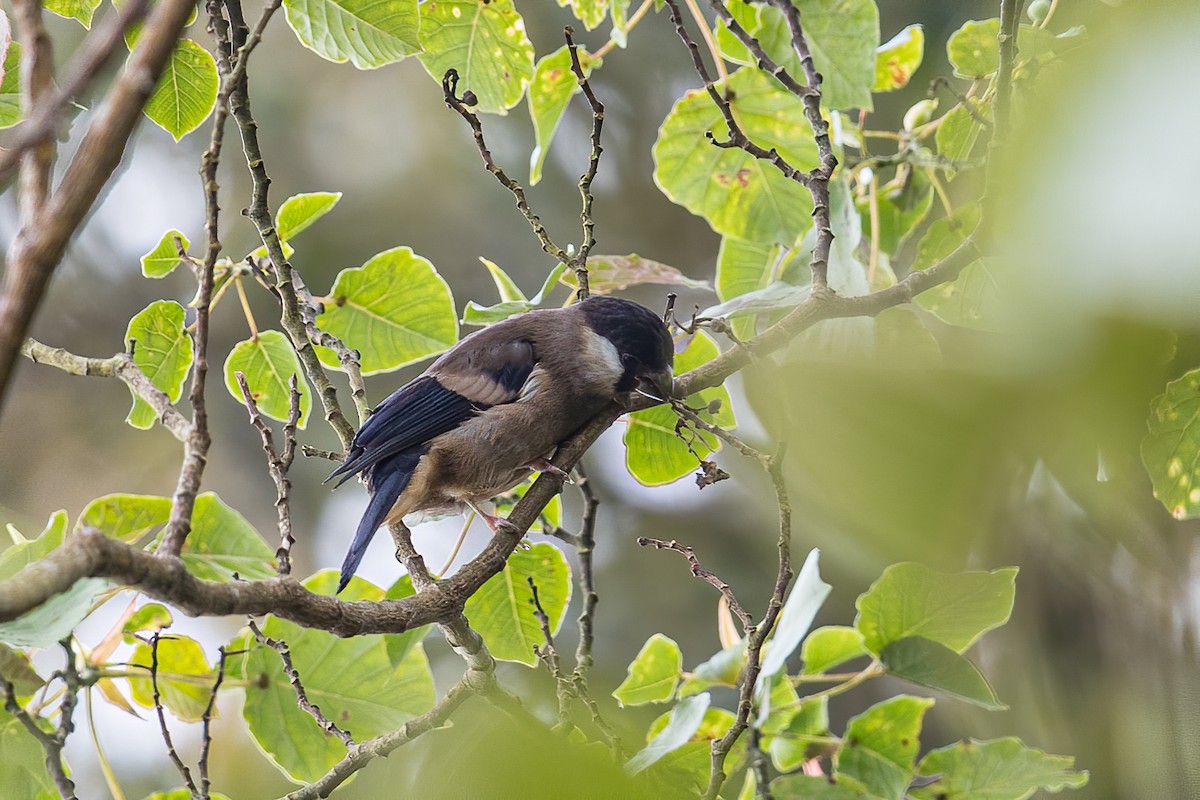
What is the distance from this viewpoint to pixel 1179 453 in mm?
691

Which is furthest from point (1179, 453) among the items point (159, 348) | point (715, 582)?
point (159, 348)

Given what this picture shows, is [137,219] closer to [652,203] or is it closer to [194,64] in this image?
[652,203]

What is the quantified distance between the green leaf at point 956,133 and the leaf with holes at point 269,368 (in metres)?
0.98

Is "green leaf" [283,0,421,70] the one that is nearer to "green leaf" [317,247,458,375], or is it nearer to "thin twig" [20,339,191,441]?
"green leaf" [317,247,458,375]

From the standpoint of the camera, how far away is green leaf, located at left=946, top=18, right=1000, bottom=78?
55.9 inches

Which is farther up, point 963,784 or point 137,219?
point 137,219

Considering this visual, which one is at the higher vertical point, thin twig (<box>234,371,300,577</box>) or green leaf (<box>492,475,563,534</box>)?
thin twig (<box>234,371,300,577</box>)

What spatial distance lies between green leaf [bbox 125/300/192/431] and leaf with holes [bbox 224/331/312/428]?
71 millimetres

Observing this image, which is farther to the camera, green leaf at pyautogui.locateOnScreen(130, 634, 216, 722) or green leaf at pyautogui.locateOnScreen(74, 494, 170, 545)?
green leaf at pyautogui.locateOnScreen(130, 634, 216, 722)

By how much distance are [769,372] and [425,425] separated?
1412 mm

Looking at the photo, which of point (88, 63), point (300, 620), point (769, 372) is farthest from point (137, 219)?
point (769, 372)

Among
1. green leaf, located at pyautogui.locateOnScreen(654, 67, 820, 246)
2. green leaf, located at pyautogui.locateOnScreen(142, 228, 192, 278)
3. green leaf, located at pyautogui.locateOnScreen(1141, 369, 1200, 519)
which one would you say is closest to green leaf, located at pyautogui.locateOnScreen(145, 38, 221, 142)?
green leaf, located at pyautogui.locateOnScreen(142, 228, 192, 278)

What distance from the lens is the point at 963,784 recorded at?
107 cm

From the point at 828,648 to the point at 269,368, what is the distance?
899 mm
